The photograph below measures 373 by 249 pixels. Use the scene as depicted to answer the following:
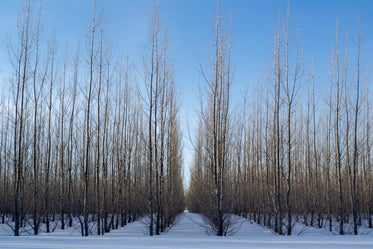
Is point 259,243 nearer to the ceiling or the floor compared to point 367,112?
nearer to the floor

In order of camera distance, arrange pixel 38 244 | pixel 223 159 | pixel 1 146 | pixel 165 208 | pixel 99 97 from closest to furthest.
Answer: pixel 38 244, pixel 223 159, pixel 99 97, pixel 165 208, pixel 1 146

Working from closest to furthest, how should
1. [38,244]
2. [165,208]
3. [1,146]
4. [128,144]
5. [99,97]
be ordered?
1. [38,244]
2. [99,97]
3. [165,208]
4. [128,144]
5. [1,146]

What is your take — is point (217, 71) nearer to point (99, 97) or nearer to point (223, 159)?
point (223, 159)

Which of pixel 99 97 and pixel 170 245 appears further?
pixel 99 97

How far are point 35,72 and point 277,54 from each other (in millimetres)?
6747

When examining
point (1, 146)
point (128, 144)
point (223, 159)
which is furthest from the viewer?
point (1, 146)

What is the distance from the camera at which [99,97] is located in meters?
8.15

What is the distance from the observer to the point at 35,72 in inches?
336

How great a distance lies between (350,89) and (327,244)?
542 centimetres

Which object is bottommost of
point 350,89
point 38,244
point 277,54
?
point 38,244

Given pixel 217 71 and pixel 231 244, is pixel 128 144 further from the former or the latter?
pixel 231 244

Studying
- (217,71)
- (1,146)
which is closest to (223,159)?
(217,71)

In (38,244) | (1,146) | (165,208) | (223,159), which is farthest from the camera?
(1,146)

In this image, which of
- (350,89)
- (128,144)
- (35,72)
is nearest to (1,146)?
(128,144)
